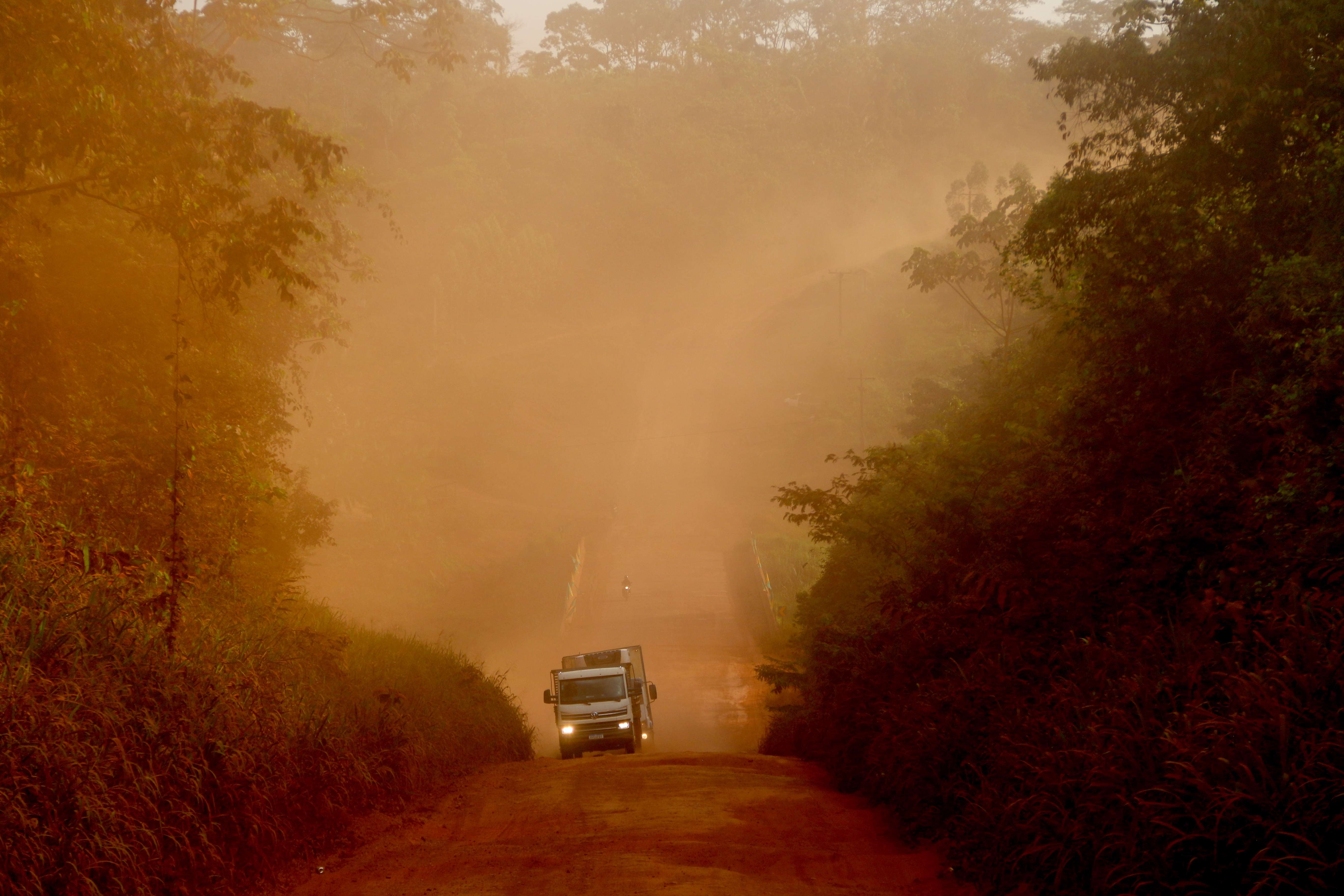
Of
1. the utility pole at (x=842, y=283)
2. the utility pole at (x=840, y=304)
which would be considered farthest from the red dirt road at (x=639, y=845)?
the utility pole at (x=842, y=283)

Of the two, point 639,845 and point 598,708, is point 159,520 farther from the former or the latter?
point 598,708

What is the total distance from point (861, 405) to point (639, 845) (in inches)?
1626

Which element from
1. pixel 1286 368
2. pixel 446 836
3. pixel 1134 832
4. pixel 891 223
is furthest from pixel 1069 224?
pixel 891 223

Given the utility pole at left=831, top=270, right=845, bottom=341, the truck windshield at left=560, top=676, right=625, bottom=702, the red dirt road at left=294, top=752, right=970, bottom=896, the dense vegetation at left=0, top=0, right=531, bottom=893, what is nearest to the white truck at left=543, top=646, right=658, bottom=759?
the truck windshield at left=560, top=676, right=625, bottom=702

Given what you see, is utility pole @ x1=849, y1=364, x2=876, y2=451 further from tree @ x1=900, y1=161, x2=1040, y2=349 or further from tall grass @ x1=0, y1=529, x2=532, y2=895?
tall grass @ x1=0, y1=529, x2=532, y2=895

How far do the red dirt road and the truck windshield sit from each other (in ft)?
25.5

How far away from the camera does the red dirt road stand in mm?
7109

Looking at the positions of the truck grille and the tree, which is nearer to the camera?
the truck grille

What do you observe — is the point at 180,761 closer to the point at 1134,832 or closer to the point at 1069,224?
the point at 1134,832

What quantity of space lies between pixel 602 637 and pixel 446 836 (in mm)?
30304

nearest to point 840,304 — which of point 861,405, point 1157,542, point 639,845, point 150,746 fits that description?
point 861,405

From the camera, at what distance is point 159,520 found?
41.9ft

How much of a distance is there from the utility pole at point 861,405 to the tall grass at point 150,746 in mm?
26782

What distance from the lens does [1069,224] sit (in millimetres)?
12195
